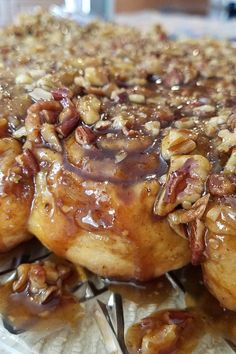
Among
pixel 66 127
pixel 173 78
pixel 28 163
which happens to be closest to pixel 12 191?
pixel 28 163

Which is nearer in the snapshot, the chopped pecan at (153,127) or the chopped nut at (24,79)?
the chopped pecan at (153,127)

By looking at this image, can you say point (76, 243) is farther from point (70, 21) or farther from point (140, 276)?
point (70, 21)

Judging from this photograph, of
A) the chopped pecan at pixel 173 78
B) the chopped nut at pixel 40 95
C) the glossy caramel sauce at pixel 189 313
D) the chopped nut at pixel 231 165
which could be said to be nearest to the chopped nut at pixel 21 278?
the glossy caramel sauce at pixel 189 313

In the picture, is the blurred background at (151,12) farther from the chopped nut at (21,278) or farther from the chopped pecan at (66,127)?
the chopped nut at (21,278)

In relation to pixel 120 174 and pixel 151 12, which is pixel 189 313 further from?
pixel 151 12

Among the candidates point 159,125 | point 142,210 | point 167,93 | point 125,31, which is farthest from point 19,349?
point 125,31

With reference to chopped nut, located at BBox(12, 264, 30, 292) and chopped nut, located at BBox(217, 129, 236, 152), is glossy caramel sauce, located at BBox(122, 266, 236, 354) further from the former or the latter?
chopped nut, located at BBox(217, 129, 236, 152)
